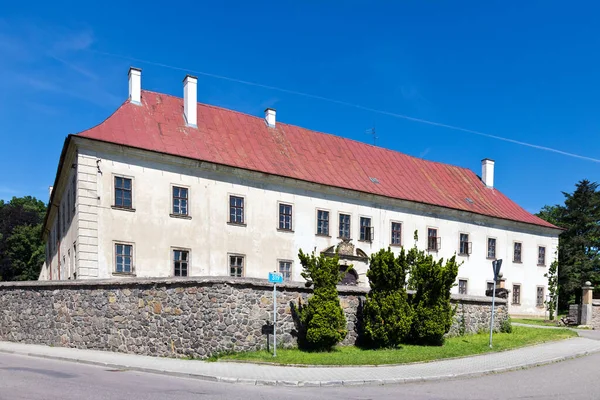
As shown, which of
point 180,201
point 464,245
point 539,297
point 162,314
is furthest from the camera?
point 539,297

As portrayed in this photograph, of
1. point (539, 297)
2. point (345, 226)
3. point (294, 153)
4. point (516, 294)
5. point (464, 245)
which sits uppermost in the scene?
point (294, 153)

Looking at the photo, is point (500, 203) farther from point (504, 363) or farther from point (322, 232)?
point (504, 363)

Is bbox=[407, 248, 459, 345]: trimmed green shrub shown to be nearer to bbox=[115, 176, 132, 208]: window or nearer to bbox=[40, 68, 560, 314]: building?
bbox=[40, 68, 560, 314]: building

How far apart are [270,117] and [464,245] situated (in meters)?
15.3

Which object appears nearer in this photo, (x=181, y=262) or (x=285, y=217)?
(x=181, y=262)

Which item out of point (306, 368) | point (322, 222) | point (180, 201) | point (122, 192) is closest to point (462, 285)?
point (322, 222)

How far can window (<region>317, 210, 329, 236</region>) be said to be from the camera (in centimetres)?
2969

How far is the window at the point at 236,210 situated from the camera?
26.6 m

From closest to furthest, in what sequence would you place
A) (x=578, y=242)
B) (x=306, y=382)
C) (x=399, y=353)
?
(x=306, y=382) → (x=399, y=353) → (x=578, y=242)

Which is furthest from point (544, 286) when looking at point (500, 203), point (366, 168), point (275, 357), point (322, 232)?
point (275, 357)

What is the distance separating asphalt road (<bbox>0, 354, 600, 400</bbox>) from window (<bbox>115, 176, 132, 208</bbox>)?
A: 10660 mm

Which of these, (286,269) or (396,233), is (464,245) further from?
(286,269)

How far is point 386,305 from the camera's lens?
17.2m

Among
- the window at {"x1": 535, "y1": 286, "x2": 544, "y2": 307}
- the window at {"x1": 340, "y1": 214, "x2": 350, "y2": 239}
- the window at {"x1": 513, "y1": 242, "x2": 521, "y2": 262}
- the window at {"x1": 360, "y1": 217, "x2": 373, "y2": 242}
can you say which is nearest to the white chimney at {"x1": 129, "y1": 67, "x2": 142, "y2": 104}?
the window at {"x1": 340, "y1": 214, "x2": 350, "y2": 239}
